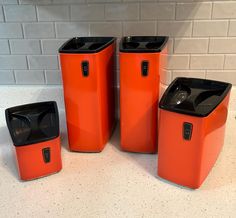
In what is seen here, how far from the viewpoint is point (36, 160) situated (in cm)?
90

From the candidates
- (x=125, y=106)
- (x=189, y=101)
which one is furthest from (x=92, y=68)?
(x=189, y=101)

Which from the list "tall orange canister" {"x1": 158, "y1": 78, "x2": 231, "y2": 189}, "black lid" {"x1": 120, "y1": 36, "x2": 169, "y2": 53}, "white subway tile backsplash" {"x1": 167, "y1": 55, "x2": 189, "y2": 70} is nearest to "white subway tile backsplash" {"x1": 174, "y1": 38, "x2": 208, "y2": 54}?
"white subway tile backsplash" {"x1": 167, "y1": 55, "x2": 189, "y2": 70}

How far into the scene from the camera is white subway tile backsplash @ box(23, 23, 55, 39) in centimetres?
120

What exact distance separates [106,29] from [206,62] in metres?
0.40

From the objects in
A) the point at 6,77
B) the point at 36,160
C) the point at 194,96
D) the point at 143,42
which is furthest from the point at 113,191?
the point at 6,77

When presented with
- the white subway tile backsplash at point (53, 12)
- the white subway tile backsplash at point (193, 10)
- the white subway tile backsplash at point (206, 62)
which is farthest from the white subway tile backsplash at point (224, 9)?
the white subway tile backsplash at point (53, 12)

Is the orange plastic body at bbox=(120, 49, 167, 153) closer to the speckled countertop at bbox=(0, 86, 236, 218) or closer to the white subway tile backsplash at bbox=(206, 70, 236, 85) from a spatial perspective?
the speckled countertop at bbox=(0, 86, 236, 218)

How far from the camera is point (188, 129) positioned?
0.80m

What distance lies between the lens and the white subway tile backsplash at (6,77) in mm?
1283

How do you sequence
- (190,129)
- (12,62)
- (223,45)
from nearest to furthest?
(190,129), (223,45), (12,62)

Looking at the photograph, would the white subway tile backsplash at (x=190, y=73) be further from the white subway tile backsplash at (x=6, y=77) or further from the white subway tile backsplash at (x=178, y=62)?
the white subway tile backsplash at (x=6, y=77)

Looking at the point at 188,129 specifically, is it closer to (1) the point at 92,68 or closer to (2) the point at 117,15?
(1) the point at 92,68

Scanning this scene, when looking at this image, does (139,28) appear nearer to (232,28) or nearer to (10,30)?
(232,28)

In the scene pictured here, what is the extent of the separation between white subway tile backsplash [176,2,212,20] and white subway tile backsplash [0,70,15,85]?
709 millimetres
